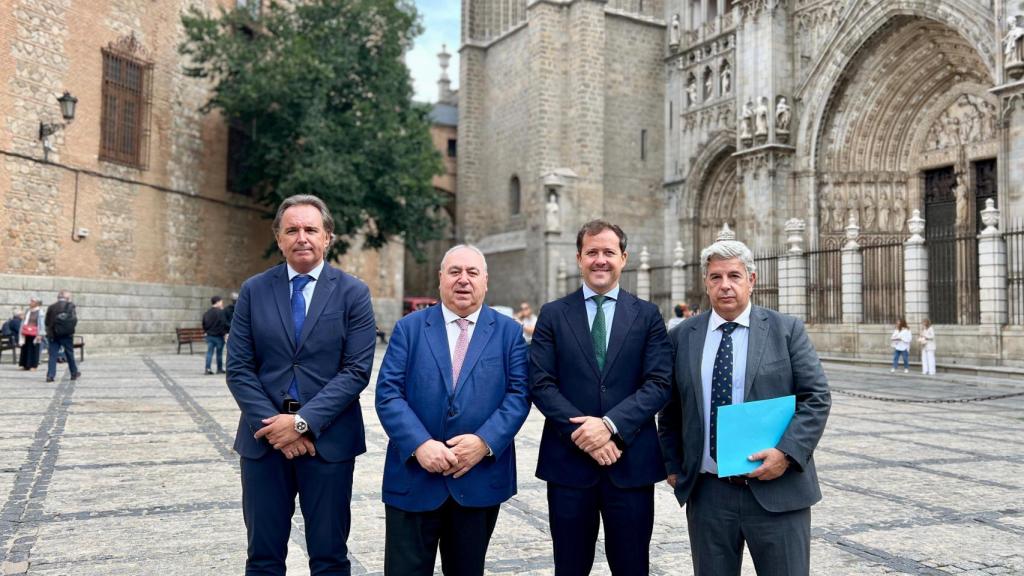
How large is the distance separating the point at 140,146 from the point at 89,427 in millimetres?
12938

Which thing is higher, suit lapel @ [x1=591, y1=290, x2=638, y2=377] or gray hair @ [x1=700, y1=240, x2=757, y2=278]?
gray hair @ [x1=700, y1=240, x2=757, y2=278]

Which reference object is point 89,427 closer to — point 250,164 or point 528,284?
point 250,164

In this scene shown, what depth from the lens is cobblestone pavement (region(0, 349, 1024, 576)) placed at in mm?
4020

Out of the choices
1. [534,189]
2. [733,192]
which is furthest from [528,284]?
[733,192]

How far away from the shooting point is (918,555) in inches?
162

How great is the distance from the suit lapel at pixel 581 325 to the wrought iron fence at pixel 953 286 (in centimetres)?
1485

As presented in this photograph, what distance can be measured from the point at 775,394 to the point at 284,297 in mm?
1951

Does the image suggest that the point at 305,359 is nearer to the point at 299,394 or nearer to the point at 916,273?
the point at 299,394

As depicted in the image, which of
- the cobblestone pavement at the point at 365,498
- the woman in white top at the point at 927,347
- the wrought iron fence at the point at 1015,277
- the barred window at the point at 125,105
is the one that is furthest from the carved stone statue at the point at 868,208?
the barred window at the point at 125,105

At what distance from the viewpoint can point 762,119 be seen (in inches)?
848

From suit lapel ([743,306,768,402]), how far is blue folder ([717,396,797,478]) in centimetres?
9

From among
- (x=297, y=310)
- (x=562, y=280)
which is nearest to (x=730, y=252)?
(x=297, y=310)

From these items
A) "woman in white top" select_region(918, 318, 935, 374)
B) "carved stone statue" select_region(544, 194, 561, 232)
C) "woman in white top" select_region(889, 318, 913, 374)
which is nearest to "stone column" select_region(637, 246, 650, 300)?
"carved stone statue" select_region(544, 194, 561, 232)

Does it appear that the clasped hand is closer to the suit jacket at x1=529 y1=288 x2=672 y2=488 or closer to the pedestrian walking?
the suit jacket at x1=529 y1=288 x2=672 y2=488
